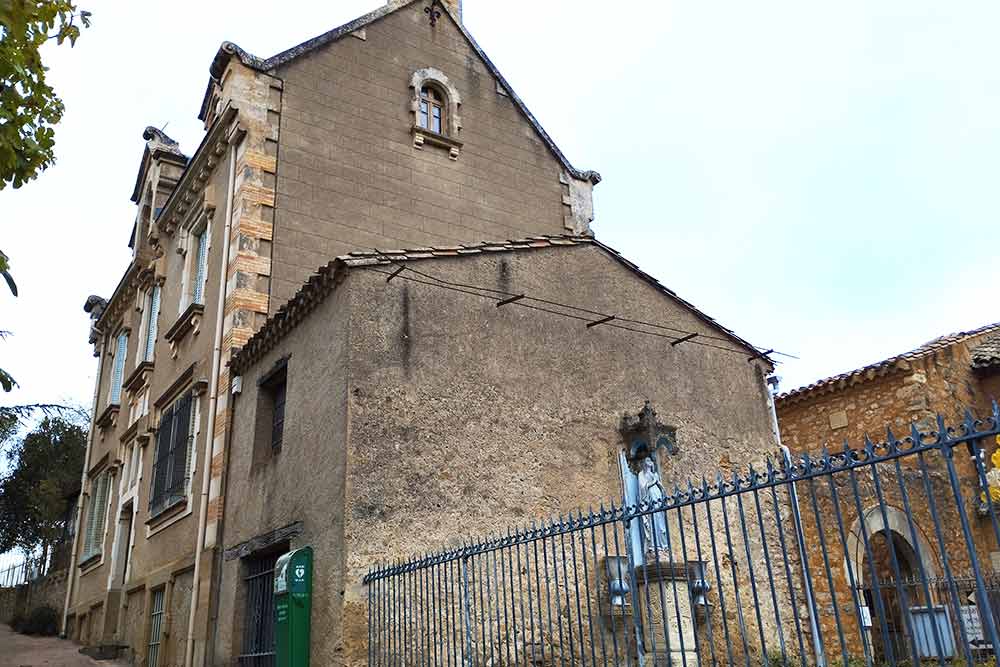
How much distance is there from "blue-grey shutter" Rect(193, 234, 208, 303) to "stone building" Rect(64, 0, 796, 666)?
121 mm

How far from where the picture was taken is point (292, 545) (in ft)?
29.9

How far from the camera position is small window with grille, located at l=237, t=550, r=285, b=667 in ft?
30.9

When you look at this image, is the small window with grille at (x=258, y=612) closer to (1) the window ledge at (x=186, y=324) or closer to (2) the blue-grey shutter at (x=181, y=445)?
(2) the blue-grey shutter at (x=181, y=445)

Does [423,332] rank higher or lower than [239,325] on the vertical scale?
lower

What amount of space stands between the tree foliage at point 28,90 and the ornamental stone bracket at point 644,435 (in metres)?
6.65

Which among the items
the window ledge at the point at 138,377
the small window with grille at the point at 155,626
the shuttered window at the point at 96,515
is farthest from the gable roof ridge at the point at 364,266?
the shuttered window at the point at 96,515

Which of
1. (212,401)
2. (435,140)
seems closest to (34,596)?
(212,401)

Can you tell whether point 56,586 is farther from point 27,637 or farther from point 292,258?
point 292,258

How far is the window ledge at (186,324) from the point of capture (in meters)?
13.7

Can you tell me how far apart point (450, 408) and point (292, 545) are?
7.25 ft

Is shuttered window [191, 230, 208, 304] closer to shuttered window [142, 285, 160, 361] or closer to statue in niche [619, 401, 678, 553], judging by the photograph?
shuttered window [142, 285, 160, 361]

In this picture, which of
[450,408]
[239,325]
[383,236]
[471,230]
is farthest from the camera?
[471,230]

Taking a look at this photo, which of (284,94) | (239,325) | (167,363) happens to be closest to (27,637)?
(167,363)

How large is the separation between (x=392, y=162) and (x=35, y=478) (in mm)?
20371
